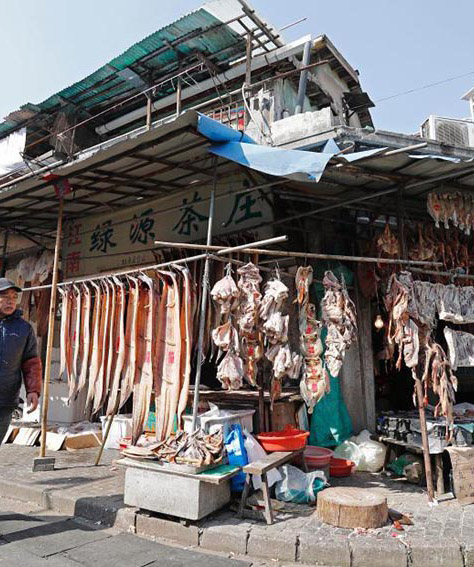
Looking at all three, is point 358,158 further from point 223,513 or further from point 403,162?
A: point 223,513

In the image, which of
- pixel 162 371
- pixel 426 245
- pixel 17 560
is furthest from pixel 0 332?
pixel 426 245

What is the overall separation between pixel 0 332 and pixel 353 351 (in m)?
5.39

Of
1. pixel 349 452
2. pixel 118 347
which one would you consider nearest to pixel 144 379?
pixel 118 347

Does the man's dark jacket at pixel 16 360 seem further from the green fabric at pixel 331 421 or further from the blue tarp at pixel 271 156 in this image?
the green fabric at pixel 331 421

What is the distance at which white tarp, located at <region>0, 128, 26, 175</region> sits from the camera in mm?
12195

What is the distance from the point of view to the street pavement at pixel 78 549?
3746 millimetres

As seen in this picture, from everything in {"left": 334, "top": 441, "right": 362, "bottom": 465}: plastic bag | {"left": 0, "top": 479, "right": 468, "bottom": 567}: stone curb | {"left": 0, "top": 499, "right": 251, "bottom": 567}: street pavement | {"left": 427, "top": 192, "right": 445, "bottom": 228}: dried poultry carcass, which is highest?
{"left": 427, "top": 192, "right": 445, "bottom": 228}: dried poultry carcass

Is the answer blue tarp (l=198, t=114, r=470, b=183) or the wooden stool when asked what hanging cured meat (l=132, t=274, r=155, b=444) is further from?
blue tarp (l=198, t=114, r=470, b=183)

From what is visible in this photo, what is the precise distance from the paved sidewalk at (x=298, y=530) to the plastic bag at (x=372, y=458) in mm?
425

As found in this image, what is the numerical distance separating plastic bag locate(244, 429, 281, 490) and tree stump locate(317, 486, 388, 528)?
0.69 meters

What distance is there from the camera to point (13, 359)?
461 cm

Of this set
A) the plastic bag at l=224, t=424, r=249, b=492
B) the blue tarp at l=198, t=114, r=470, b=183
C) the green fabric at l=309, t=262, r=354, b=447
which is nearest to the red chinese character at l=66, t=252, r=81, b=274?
the blue tarp at l=198, t=114, r=470, b=183

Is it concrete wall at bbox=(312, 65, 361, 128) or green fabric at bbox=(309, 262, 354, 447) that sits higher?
concrete wall at bbox=(312, 65, 361, 128)

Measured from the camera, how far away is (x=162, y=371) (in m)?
5.28
